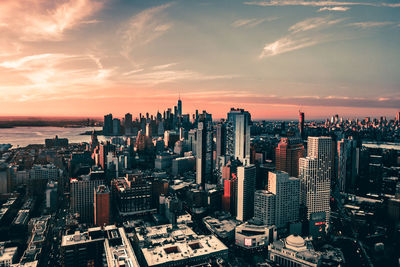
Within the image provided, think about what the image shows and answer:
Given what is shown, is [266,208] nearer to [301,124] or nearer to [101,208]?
[101,208]

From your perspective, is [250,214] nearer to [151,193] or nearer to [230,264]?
[230,264]

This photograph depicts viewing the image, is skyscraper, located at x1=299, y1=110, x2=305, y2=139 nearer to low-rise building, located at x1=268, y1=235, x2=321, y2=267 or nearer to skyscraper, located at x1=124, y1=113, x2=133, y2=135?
low-rise building, located at x1=268, y1=235, x2=321, y2=267

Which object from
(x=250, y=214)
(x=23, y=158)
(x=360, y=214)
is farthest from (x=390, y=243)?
(x=23, y=158)

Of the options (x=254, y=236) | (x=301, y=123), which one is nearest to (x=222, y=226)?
(x=254, y=236)

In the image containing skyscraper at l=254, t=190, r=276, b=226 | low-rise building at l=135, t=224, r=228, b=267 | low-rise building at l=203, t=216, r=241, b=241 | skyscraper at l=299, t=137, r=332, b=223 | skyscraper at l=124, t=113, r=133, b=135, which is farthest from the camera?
skyscraper at l=124, t=113, r=133, b=135

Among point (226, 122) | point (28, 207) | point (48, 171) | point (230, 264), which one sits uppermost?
point (226, 122)

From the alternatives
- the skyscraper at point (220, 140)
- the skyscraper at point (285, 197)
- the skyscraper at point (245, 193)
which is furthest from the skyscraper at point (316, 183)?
the skyscraper at point (220, 140)

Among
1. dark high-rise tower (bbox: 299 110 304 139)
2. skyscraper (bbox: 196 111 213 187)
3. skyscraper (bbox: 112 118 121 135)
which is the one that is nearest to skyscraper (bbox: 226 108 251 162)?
skyscraper (bbox: 196 111 213 187)
